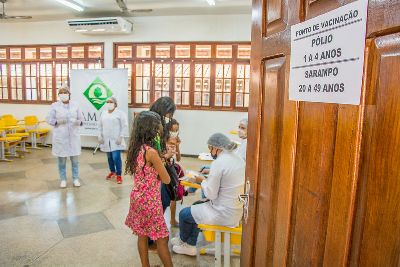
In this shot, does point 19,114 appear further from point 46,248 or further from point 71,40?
point 46,248

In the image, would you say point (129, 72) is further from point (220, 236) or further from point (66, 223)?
point (220, 236)

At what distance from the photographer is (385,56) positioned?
58 centimetres

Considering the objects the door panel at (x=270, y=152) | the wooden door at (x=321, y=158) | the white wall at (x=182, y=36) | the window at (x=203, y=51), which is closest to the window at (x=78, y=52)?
the white wall at (x=182, y=36)

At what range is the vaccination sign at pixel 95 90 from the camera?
21.0ft

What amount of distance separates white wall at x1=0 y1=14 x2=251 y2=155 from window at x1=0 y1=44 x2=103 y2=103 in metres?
0.17

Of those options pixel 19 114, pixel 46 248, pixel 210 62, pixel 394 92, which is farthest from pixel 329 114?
pixel 19 114

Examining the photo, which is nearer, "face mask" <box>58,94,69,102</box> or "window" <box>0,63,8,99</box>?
"face mask" <box>58,94,69,102</box>

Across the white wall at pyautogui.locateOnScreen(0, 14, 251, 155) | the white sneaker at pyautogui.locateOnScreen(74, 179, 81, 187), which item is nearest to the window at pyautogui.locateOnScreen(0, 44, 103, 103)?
the white wall at pyautogui.locateOnScreen(0, 14, 251, 155)

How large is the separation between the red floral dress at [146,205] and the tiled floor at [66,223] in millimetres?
588

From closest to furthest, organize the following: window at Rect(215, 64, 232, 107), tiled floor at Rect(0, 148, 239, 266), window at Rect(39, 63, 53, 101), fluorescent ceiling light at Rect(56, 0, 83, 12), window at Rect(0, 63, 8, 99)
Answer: tiled floor at Rect(0, 148, 239, 266)
fluorescent ceiling light at Rect(56, 0, 83, 12)
window at Rect(215, 64, 232, 107)
window at Rect(39, 63, 53, 101)
window at Rect(0, 63, 8, 99)

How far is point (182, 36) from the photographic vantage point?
6387 mm

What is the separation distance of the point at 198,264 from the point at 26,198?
8.97 feet

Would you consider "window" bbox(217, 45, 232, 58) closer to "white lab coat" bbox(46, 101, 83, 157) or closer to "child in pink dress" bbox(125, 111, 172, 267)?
"white lab coat" bbox(46, 101, 83, 157)

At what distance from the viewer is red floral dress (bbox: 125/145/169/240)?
81.5 inches
